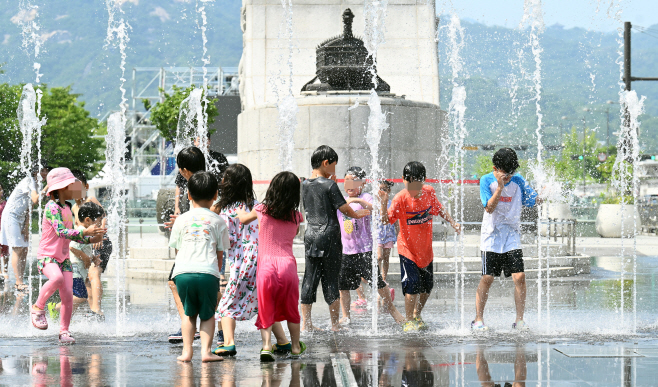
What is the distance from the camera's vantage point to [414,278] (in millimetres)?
7859

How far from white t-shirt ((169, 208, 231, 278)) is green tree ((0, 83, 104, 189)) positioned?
4132 cm

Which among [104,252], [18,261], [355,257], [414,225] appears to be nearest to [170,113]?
[18,261]

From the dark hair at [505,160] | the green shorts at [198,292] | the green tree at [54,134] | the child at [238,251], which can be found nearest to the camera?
the green shorts at [198,292]

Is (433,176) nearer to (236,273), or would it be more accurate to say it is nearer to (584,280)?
(584,280)

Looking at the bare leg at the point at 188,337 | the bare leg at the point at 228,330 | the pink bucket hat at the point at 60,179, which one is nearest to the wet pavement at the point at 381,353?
the bare leg at the point at 188,337

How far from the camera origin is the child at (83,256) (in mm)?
8242

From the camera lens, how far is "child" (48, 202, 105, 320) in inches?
324

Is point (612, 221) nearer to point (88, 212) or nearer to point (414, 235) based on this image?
point (414, 235)

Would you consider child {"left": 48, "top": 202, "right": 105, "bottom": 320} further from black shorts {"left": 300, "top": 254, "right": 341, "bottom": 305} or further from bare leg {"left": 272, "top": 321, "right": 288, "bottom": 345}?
bare leg {"left": 272, "top": 321, "right": 288, "bottom": 345}

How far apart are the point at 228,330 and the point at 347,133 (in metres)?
9.24

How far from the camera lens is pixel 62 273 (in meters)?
7.39

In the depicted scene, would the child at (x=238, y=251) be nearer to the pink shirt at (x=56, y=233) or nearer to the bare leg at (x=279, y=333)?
the bare leg at (x=279, y=333)

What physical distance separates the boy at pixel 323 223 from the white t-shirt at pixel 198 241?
1.16 metres

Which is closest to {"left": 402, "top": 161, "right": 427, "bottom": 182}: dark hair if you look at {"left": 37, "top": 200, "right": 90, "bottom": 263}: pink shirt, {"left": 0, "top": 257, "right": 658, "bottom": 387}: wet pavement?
{"left": 0, "top": 257, "right": 658, "bottom": 387}: wet pavement
